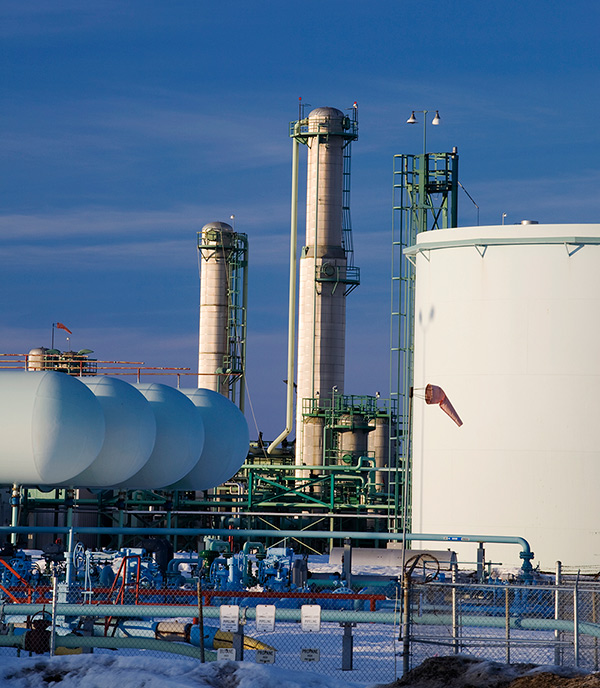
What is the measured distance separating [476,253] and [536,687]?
58.9ft

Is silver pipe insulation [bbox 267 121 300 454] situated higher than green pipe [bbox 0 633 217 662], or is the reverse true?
silver pipe insulation [bbox 267 121 300 454]

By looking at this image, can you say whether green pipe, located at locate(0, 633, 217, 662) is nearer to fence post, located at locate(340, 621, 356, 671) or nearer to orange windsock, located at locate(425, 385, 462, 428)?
fence post, located at locate(340, 621, 356, 671)

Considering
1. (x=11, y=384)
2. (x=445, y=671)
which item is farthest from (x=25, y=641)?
(x=11, y=384)

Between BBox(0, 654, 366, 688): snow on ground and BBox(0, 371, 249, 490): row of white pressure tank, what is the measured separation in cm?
1092

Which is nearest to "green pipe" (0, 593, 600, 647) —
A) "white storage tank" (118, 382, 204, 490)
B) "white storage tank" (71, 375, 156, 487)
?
"white storage tank" (71, 375, 156, 487)

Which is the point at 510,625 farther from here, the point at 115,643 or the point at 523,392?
the point at 523,392

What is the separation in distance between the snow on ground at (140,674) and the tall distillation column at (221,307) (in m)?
36.3

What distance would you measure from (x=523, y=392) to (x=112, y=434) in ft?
31.8

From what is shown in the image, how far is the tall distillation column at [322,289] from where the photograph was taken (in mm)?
43156

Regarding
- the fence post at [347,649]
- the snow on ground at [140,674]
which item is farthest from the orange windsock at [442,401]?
the snow on ground at [140,674]

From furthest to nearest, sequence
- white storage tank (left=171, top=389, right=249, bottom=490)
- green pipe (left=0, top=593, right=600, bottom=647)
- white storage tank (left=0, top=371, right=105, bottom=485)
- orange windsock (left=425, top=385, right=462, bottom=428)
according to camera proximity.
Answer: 1. white storage tank (left=171, top=389, right=249, bottom=490)
2. orange windsock (left=425, top=385, right=462, bottom=428)
3. white storage tank (left=0, top=371, right=105, bottom=485)
4. green pipe (left=0, top=593, right=600, bottom=647)

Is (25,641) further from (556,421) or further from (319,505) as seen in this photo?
(319,505)

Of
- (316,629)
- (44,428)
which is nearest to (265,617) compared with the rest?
(316,629)

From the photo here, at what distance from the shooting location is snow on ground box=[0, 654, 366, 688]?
1161 cm
